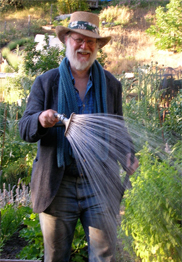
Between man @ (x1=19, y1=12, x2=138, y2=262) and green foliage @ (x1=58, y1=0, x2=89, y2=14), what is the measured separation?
60.1 ft

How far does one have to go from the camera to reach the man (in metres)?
2.04

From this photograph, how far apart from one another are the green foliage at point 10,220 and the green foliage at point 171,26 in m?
10.1

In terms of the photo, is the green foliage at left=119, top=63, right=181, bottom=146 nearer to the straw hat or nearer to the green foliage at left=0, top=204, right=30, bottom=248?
the green foliage at left=0, top=204, right=30, bottom=248

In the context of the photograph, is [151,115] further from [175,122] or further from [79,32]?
[79,32]

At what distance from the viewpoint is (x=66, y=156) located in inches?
79.8

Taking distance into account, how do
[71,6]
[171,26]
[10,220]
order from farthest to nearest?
[71,6] < [171,26] < [10,220]

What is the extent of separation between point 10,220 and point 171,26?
1040 centimetres

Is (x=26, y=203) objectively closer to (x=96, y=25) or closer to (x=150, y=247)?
(x=150, y=247)

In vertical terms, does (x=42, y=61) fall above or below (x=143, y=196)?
above

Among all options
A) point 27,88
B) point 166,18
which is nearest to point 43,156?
point 27,88

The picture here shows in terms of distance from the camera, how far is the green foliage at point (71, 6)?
762 inches

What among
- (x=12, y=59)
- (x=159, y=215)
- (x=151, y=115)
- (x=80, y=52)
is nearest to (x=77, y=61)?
(x=80, y=52)

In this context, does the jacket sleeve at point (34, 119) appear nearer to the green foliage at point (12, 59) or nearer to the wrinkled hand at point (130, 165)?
the wrinkled hand at point (130, 165)

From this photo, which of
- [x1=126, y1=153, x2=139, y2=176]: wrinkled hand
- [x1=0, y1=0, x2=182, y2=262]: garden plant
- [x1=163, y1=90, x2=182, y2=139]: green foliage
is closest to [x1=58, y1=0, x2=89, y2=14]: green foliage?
[x1=0, y1=0, x2=182, y2=262]: garden plant
